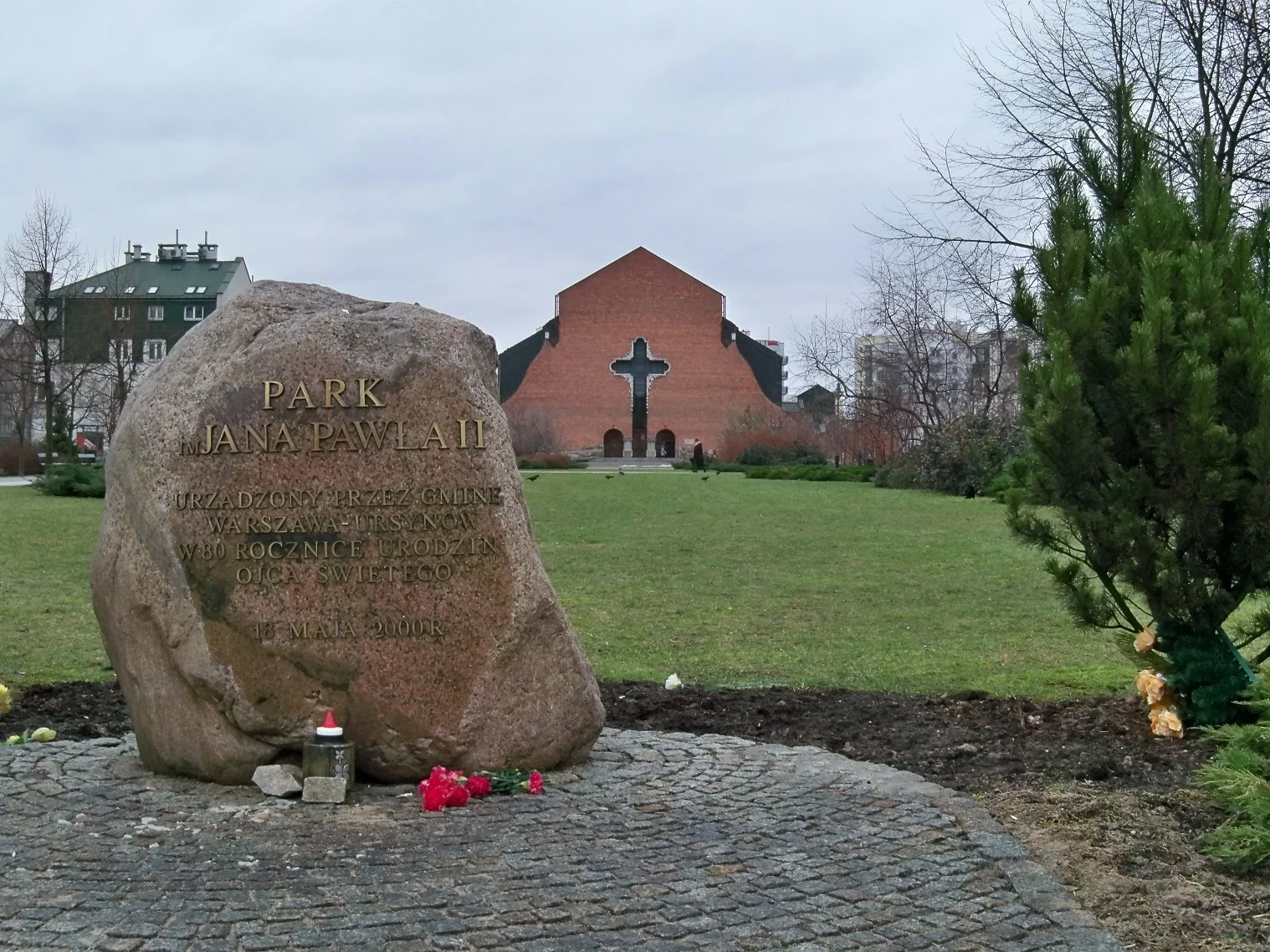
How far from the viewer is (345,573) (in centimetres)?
611

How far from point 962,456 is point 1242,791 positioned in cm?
2997

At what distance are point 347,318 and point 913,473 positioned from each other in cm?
3284

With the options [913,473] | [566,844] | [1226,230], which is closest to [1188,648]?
[1226,230]

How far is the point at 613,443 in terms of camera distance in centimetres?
7144

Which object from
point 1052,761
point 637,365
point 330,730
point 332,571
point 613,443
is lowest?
point 1052,761

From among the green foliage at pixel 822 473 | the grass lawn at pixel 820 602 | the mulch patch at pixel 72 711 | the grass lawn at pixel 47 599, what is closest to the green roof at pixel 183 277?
the green foliage at pixel 822 473

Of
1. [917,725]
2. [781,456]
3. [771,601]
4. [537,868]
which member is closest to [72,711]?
[537,868]

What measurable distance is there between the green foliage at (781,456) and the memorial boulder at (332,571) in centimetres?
5068

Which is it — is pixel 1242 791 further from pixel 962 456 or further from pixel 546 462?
pixel 546 462

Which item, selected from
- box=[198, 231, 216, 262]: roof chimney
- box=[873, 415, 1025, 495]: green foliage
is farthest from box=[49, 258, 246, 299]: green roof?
box=[873, 415, 1025, 495]: green foliage

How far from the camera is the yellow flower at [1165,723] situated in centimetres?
704

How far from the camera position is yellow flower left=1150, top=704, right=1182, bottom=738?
7.04 meters

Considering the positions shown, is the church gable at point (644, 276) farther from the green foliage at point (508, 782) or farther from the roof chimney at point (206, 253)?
the green foliage at point (508, 782)

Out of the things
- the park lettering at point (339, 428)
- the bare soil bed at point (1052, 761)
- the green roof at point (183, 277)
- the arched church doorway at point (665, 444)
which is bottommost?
the bare soil bed at point (1052, 761)
